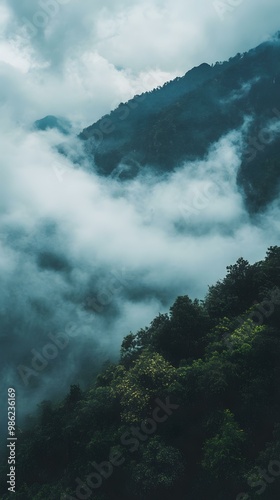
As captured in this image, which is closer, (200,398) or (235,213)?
(200,398)

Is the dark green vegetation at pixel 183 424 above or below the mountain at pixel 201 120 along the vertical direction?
below

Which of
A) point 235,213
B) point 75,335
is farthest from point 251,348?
point 235,213

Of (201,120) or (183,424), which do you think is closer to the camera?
(183,424)

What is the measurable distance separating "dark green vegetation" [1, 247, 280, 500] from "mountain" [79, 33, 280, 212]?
119309 mm

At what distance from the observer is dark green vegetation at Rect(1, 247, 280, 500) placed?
71.1 feet

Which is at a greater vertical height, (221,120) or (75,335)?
(221,120)

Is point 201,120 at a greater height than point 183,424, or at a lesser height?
greater

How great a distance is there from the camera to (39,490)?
26.7 metres

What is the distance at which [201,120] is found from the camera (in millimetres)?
167875

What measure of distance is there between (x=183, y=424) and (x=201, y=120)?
157 m

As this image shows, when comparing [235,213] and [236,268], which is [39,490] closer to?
[236,268]

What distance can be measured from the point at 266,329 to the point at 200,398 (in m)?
6.33

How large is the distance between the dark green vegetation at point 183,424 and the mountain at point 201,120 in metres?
119

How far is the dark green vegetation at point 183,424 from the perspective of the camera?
853 inches
